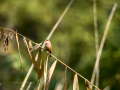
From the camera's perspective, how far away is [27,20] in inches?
232

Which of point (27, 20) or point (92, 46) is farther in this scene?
point (27, 20)

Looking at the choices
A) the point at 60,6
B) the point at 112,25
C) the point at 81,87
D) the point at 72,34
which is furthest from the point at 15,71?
the point at 60,6

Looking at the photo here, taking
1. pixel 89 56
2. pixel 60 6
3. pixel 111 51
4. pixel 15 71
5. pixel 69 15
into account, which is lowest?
pixel 89 56

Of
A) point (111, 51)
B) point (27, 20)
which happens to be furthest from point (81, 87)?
point (27, 20)

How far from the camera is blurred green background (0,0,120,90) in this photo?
309 centimetres

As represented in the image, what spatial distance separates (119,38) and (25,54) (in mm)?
3530

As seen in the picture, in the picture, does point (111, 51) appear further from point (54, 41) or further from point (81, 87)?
point (54, 41)

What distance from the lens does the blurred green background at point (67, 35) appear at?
10.1 ft

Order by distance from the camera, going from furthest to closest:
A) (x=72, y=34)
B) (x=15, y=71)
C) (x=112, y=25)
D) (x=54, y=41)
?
(x=54, y=41) < (x=72, y=34) < (x=15, y=71) < (x=112, y=25)

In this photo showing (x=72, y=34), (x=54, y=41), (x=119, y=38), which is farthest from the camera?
(x=54, y=41)

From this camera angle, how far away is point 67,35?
16.0 feet

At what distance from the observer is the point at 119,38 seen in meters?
2.88

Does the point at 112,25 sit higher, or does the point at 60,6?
the point at 60,6

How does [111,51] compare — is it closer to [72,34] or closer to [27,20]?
[72,34]
